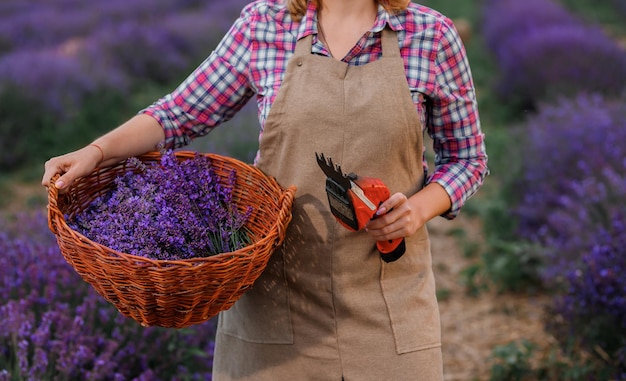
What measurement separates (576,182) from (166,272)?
3146 mm

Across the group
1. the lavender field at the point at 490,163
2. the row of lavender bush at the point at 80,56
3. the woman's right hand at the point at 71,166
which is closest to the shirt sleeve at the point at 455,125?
the woman's right hand at the point at 71,166

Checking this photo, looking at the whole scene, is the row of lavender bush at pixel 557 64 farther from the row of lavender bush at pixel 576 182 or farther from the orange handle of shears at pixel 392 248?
the orange handle of shears at pixel 392 248

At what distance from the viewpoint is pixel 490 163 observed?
5.82 m

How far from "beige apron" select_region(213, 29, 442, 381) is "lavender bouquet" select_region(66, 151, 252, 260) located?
0.15 metres

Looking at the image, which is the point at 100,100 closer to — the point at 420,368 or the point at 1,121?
the point at 1,121

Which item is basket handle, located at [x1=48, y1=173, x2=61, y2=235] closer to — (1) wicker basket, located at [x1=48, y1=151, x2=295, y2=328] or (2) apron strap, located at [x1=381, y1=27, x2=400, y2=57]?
(1) wicker basket, located at [x1=48, y1=151, x2=295, y2=328]

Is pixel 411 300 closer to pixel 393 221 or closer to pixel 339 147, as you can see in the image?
pixel 393 221

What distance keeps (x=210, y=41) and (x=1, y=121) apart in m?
3.49

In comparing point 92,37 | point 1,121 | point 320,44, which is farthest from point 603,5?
point 320,44

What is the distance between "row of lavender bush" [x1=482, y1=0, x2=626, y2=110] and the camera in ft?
22.5

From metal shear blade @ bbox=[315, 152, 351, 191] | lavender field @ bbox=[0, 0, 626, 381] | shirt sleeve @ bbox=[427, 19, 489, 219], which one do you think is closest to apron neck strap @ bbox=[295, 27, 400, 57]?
shirt sleeve @ bbox=[427, 19, 489, 219]

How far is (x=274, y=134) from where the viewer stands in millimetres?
1731

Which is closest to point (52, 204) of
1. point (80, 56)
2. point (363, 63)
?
point (363, 63)

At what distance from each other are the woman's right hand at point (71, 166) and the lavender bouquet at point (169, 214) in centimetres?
7
